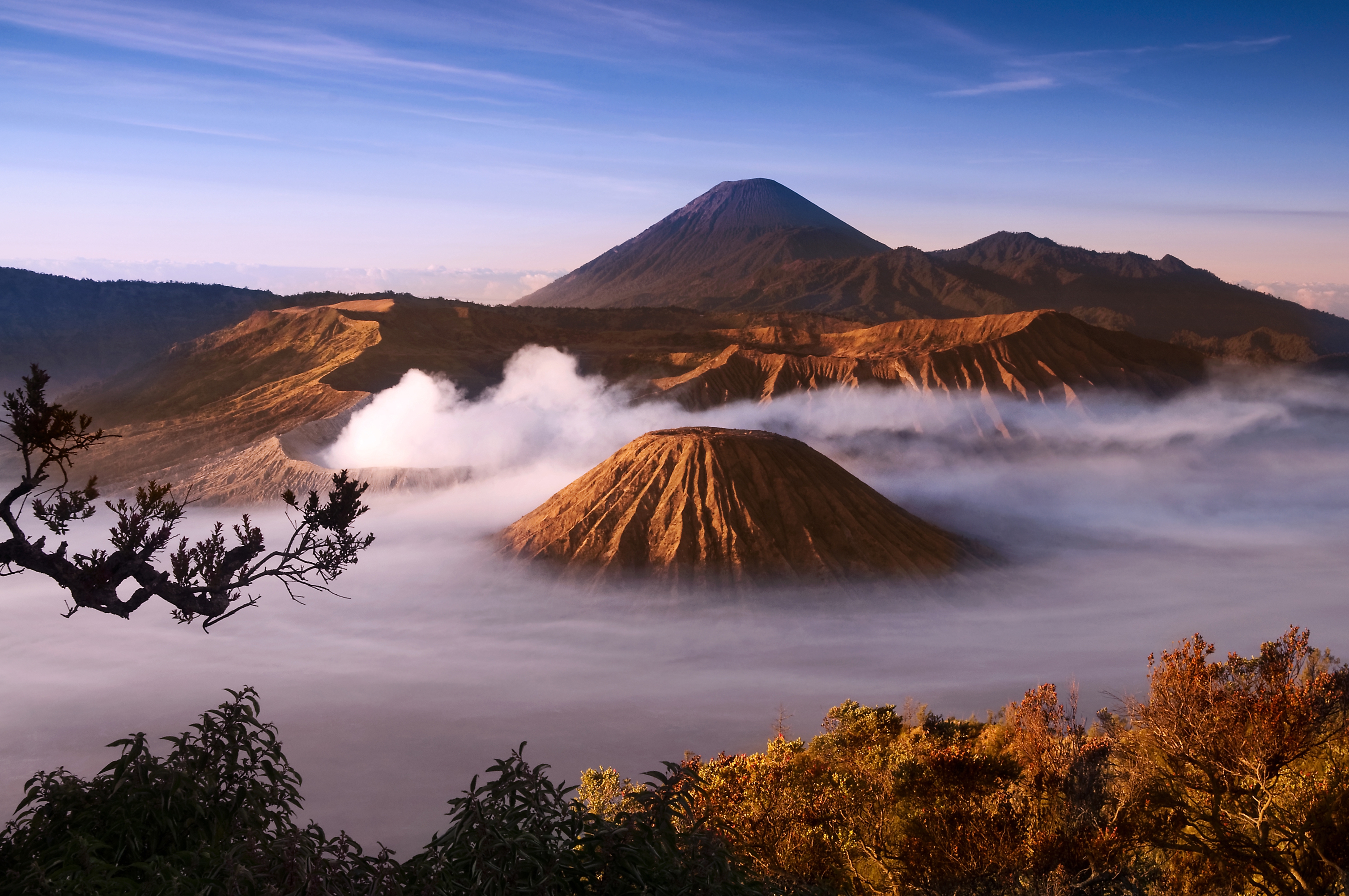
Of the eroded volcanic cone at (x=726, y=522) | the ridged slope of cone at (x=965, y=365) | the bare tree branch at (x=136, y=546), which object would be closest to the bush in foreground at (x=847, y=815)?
the bare tree branch at (x=136, y=546)

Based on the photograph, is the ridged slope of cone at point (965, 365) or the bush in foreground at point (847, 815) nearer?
the bush in foreground at point (847, 815)

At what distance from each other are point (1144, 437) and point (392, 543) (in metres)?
75.0

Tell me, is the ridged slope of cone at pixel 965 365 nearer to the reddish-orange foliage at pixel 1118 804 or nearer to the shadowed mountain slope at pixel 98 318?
the reddish-orange foliage at pixel 1118 804

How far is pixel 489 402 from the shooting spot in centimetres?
8962

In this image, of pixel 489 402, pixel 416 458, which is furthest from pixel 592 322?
pixel 416 458

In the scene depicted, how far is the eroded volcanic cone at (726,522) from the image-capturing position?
52250 mm

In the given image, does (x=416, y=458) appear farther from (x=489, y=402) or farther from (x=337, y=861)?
(x=337, y=861)

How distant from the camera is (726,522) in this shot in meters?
53.6

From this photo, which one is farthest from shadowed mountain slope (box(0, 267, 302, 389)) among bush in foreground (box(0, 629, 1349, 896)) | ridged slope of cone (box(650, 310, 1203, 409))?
bush in foreground (box(0, 629, 1349, 896))

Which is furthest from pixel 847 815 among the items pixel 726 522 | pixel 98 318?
pixel 98 318

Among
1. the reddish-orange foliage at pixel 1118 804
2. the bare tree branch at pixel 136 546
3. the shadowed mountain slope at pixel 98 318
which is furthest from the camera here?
the shadowed mountain slope at pixel 98 318

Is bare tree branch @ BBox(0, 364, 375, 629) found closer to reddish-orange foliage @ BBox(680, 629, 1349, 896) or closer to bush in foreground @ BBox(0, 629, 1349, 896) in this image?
bush in foreground @ BBox(0, 629, 1349, 896)

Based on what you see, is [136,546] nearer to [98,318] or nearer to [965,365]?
[965,365]

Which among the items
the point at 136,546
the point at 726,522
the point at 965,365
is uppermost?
the point at 965,365
